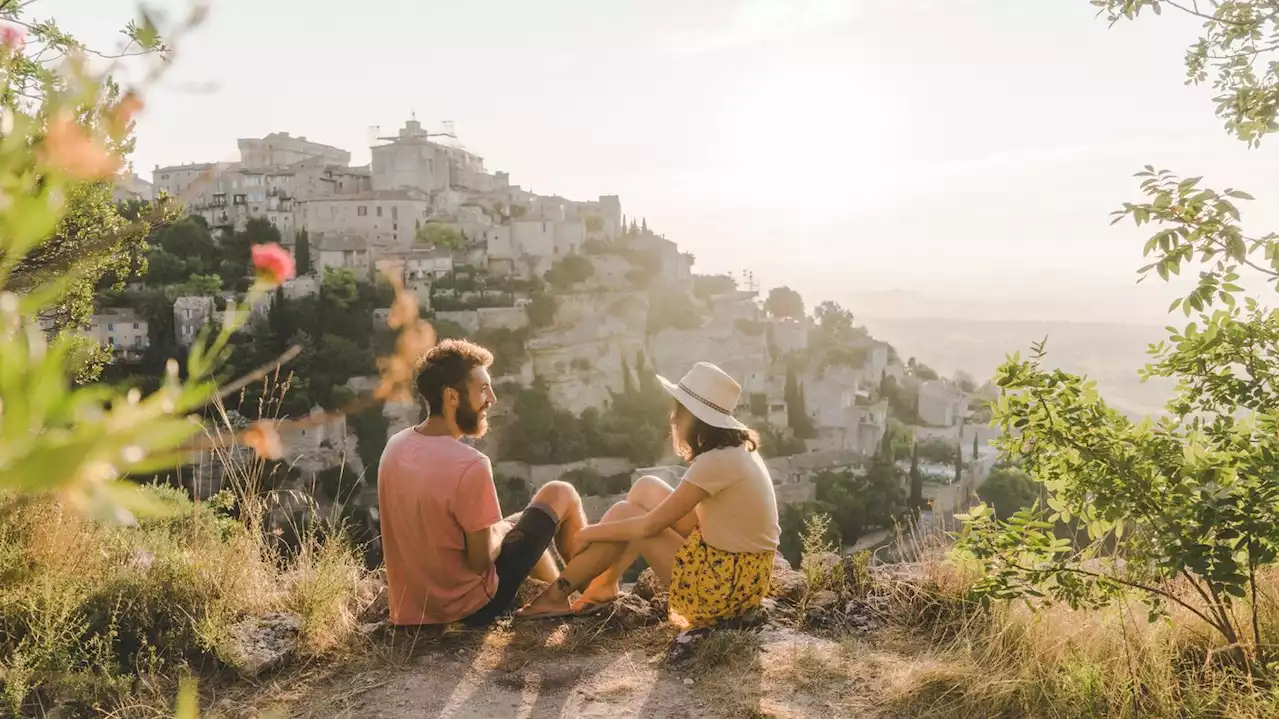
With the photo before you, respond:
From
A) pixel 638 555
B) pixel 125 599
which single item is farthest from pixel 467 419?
pixel 125 599

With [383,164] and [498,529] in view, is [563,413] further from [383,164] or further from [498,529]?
[498,529]

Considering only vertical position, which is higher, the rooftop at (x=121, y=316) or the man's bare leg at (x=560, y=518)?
the rooftop at (x=121, y=316)

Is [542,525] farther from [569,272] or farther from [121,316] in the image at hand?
[569,272]

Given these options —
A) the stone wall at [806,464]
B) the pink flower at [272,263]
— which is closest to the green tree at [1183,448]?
the pink flower at [272,263]

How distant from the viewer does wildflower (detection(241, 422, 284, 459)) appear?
0.58 meters

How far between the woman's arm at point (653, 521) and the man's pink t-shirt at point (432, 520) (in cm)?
35

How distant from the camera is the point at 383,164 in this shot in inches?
1495

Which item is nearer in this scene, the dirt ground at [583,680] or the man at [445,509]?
the dirt ground at [583,680]

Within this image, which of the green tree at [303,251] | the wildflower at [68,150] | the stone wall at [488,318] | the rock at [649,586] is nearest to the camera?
the wildflower at [68,150]

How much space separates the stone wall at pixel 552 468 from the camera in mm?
27719

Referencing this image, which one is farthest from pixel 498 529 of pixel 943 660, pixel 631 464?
pixel 631 464

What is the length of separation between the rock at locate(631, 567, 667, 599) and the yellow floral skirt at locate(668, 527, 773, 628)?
13.4 inches

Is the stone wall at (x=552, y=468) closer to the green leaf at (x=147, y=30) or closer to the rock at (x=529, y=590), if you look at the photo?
the rock at (x=529, y=590)

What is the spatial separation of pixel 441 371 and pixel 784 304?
145 ft
